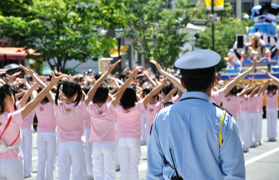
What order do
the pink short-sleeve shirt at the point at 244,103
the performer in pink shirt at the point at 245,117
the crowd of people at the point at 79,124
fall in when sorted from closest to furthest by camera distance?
the crowd of people at the point at 79,124 < the performer in pink shirt at the point at 245,117 < the pink short-sleeve shirt at the point at 244,103

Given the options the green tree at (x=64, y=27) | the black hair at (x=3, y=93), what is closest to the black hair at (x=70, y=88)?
the black hair at (x=3, y=93)

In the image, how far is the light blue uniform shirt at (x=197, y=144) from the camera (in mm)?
3232

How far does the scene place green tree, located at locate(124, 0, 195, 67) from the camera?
39.1 meters

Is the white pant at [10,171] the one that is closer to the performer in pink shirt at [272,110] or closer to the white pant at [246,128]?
the white pant at [246,128]

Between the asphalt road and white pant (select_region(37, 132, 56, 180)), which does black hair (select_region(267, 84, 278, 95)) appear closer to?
the asphalt road

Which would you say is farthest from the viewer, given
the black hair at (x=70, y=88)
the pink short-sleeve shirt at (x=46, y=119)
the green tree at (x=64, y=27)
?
the green tree at (x=64, y=27)

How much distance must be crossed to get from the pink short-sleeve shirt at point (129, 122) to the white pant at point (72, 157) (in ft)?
4.18

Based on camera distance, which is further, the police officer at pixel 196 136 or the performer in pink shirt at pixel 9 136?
the performer in pink shirt at pixel 9 136

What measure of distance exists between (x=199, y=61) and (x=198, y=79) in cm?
13

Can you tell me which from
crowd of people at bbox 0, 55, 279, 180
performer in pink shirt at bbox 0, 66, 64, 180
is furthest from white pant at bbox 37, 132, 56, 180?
performer in pink shirt at bbox 0, 66, 64, 180

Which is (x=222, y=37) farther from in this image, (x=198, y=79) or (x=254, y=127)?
(x=198, y=79)

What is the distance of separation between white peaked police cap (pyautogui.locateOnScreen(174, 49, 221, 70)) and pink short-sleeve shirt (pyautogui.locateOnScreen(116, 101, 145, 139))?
4966 mm

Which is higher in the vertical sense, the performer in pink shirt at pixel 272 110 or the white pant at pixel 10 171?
the white pant at pixel 10 171

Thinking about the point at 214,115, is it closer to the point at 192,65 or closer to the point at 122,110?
the point at 192,65
